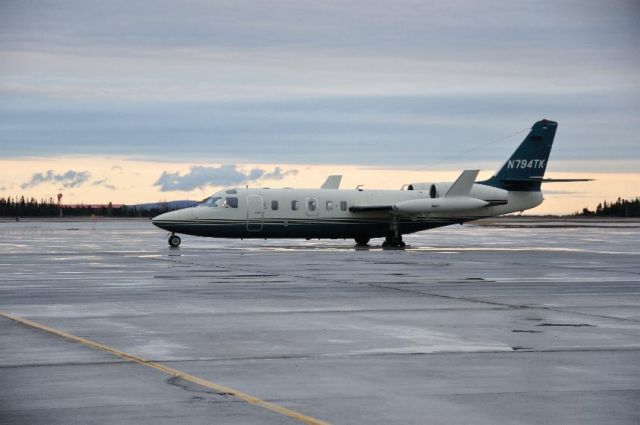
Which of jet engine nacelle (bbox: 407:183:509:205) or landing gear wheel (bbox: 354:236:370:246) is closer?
jet engine nacelle (bbox: 407:183:509:205)

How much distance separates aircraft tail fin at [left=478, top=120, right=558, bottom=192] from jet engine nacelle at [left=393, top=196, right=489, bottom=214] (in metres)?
3.67

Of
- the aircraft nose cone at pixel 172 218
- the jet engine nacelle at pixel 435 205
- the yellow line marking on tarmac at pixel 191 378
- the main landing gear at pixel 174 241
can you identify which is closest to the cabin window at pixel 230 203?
the aircraft nose cone at pixel 172 218

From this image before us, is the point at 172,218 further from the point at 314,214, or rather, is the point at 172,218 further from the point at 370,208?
the point at 370,208

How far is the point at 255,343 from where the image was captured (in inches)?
609

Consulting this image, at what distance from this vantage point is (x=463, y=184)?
52.4 meters

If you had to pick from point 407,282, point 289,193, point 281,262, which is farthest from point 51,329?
point 289,193

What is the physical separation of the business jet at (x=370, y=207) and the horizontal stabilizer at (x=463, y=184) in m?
0.05

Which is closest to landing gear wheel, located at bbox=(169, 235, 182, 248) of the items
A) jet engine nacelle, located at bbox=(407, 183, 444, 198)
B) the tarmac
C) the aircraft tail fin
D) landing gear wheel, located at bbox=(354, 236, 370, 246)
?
landing gear wheel, located at bbox=(354, 236, 370, 246)

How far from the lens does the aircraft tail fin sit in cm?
5569

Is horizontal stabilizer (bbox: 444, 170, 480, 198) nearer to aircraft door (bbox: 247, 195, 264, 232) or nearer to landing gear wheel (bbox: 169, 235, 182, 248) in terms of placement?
aircraft door (bbox: 247, 195, 264, 232)

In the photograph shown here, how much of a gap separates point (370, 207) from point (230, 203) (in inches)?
256

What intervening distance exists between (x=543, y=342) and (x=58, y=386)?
22.8 ft

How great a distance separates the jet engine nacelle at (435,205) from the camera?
171 ft

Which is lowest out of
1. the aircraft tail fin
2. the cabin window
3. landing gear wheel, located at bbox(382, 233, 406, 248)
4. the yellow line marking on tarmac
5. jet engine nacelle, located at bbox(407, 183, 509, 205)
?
the yellow line marking on tarmac
